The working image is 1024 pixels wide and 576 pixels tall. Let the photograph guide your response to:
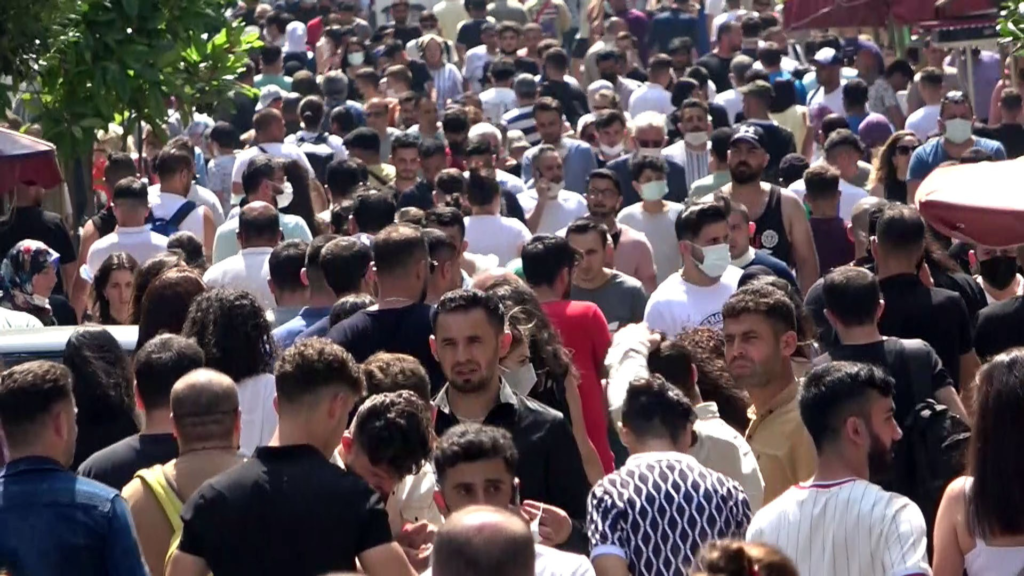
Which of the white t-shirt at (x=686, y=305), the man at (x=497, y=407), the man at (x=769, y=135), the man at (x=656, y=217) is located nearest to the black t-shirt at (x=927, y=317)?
the white t-shirt at (x=686, y=305)

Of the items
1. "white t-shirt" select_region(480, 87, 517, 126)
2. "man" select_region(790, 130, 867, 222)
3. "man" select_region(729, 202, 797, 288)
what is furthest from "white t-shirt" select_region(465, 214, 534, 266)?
"white t-shirt" select_region(480, 87, 517, 126)

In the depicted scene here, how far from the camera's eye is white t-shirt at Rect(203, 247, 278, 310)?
976cm

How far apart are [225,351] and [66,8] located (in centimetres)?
407

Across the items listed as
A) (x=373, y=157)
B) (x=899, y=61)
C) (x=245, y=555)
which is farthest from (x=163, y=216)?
(x=899, y=61)

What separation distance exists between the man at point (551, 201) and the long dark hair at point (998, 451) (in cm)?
746

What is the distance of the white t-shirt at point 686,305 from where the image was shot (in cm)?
906

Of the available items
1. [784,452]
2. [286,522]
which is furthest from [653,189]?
[286,522]

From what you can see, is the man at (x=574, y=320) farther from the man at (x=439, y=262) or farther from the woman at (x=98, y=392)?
the woman at (x=98, y=392)

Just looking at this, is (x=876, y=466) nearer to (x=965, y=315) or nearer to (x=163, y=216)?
(x=965, y=315)

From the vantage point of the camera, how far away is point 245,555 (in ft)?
17.0

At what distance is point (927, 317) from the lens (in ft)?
26.6

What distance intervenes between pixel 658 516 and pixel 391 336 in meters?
2.39

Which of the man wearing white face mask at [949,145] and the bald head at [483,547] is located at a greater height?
the bald head at [483,547]

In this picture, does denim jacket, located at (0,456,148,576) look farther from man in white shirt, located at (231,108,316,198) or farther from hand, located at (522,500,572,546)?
man in white shirt, located at (231,108,316,198)
